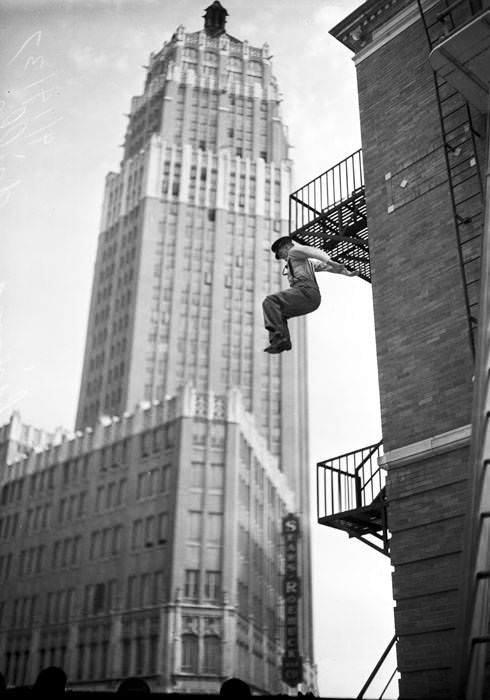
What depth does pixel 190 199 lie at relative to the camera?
103250 mm

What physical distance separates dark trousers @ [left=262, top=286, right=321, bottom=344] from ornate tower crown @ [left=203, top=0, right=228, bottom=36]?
415 ft

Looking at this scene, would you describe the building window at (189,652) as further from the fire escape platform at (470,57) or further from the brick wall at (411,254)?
the fire escape platform at (470,57)

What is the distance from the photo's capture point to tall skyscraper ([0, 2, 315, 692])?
5919 cm

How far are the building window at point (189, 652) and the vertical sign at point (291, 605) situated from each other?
345 inches

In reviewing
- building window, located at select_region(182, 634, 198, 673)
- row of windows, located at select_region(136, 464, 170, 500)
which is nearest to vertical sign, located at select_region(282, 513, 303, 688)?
building window, located at select_region(182, 634, 198, 673)

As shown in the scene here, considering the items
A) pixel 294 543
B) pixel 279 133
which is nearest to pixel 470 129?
pixel 294 543

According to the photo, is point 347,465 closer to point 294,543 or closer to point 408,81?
point 408,81

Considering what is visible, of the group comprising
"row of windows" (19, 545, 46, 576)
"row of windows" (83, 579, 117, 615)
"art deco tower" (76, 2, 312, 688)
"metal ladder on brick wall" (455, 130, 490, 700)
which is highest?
"art deco tower" (76, 2, 312, 688)

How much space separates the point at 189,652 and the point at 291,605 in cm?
1332

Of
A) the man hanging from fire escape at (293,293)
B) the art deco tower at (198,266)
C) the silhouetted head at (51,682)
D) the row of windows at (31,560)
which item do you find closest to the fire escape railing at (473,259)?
the man hanging from fire escape at (293,293)

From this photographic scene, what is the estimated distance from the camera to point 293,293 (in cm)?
Result: 892

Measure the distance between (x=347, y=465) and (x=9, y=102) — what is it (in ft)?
39.8

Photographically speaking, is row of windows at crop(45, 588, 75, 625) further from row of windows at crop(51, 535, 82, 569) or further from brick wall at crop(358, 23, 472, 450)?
brick wall at crop(358, 23, 472, 450)

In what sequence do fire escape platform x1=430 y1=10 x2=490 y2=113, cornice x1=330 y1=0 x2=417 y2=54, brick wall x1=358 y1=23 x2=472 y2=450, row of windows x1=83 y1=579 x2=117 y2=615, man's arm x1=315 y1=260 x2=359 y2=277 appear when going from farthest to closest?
row of windows x1=83 y1=579 x2=117 y2=615
cornice x1=330 y1=0 x2=417 y2=54
brick wall x1=358 y1=23 x2=472 y2=450
fire escape platform x1=430 y1=10 x2=490 y2=113
man's arm x1=315 y1=260 x2=359 y2=277
